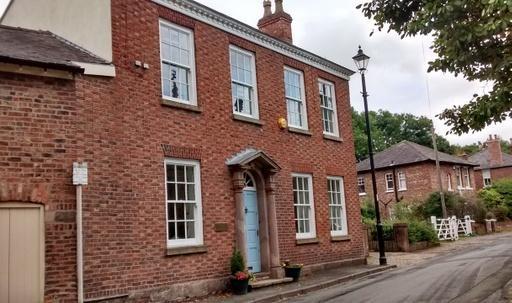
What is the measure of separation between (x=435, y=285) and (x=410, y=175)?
29.1 meters

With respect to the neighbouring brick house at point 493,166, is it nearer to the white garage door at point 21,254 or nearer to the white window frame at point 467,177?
the white window frame at point 467,177

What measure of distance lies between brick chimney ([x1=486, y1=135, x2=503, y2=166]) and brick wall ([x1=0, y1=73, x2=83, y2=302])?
54.1m

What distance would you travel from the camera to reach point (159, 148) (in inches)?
490

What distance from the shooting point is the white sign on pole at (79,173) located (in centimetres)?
1047

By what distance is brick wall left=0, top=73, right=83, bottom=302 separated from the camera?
9898mm

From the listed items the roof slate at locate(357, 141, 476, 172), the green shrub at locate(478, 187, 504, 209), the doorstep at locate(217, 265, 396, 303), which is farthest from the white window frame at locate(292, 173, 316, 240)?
the green shrub at locate(478, 187, 504, 209)

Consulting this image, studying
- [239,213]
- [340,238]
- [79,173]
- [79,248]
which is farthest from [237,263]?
[340,238]

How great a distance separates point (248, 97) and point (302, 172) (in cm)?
322

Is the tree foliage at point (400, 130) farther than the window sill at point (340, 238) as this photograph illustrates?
Yes

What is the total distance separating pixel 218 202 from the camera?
45.0 feet

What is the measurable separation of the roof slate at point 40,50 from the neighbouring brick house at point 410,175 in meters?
30.2

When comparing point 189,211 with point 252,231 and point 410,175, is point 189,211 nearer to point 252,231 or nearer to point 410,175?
point 252,231

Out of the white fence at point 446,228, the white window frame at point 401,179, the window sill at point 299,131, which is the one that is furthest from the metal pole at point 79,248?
the white window frame at point 401,179

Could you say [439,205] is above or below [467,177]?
below
